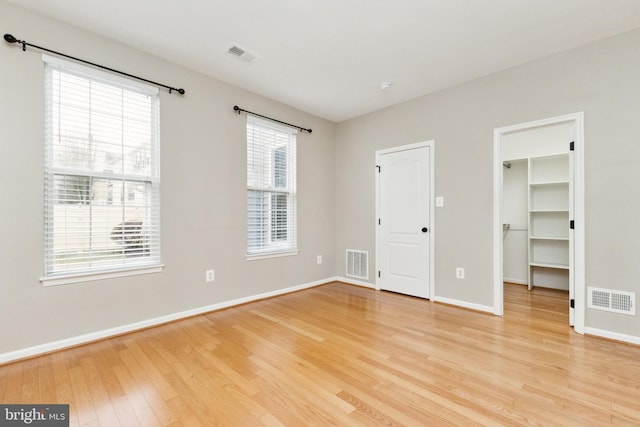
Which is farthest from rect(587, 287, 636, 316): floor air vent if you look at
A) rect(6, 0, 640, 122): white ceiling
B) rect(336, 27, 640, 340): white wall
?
rect(6, 0, 640, 122): white ceiling

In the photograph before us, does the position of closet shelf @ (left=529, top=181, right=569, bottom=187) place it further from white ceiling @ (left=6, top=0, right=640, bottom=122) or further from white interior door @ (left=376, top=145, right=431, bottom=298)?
white ceiling @ (left=6, top=0, right=640, bottom=122)

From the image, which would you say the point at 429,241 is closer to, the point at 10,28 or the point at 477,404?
the point at 477,404

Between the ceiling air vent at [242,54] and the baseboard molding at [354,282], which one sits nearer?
the ceiling air vent at [242,54]

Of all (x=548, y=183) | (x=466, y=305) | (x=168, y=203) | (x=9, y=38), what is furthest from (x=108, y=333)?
(x=548, y=183)

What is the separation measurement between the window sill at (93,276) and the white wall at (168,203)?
47mm

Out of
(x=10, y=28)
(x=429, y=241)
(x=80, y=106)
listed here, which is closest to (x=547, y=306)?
(x=429, y=241)

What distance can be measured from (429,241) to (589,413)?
2274 millimetres

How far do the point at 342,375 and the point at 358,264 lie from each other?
2674 mm

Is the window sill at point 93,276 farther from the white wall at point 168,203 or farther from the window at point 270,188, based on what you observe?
the window at point 270,188

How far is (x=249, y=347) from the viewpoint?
7.84ft

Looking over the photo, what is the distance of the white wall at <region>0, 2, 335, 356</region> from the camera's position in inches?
85.6

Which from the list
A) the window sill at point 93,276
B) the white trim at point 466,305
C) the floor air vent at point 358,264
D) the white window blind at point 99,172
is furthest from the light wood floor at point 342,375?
the floor air vent at point 358,264

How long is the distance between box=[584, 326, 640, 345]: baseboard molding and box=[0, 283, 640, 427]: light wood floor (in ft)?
0.23

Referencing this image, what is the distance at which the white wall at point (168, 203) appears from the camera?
2174 mm
